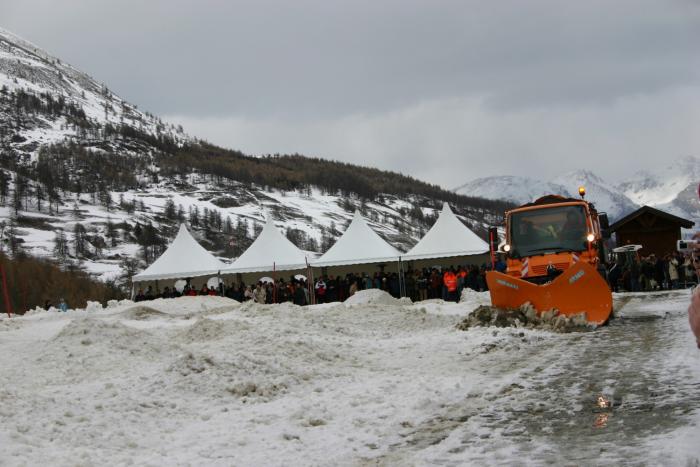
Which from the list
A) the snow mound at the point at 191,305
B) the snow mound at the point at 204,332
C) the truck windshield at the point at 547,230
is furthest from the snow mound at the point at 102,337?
the snow mound at the point at 191,305

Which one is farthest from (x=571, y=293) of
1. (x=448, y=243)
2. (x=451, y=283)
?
(x=448, y=243)

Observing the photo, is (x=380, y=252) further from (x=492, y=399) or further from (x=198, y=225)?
(x=198, y=225)

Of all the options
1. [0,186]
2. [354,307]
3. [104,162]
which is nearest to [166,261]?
[354,307]

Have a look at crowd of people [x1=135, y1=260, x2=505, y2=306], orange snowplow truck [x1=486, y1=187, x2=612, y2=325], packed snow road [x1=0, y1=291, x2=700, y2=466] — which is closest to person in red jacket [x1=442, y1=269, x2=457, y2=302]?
crowd of people [x1=135, y1=260, x2=505, y2=306]

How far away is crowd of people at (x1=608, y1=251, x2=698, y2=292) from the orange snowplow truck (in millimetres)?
12498

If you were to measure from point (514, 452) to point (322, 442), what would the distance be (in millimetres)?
1742

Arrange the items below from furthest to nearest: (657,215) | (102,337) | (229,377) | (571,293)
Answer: (657,215) → (571,293) → (102,337) → (229,377)

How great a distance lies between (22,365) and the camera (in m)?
10.6

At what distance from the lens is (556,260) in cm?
1507

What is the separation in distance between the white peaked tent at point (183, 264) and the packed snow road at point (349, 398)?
20.3 metres

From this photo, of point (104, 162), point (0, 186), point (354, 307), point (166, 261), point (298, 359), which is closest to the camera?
point (298, 359)

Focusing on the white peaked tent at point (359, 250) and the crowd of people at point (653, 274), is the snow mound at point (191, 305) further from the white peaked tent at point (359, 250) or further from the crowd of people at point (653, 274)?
the crowd of people at point (653, 274)

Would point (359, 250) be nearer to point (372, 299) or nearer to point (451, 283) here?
point (451, 283)

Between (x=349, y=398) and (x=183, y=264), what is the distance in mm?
27788
